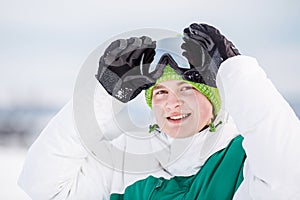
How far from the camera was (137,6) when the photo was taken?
268cm

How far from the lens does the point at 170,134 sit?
3.45 feet

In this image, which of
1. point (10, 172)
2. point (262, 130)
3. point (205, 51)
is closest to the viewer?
point (262, 130)

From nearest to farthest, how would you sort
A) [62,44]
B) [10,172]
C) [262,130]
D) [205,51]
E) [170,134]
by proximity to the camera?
1. [262,130]
2. [205,51]
3. [170,134]
4. [10,172]
5. [62,44]

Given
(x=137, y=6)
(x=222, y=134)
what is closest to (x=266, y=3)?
(x=137, y=6)

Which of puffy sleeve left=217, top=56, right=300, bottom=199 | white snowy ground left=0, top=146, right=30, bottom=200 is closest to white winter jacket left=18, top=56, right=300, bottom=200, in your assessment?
puffy sleeve left=217, top=56, right=300, bottom=199

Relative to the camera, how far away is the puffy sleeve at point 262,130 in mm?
812

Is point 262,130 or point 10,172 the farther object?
point 10,172

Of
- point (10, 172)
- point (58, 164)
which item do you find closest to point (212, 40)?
point (58, 164)

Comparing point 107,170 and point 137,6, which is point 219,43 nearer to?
point 107,170

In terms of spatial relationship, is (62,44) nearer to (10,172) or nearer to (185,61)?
(10,172)

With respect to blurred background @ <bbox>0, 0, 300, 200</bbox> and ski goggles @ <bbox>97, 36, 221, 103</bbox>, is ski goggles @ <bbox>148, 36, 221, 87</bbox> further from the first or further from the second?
blurred background @ <bbox>0, 0, 300, 200</bbox>

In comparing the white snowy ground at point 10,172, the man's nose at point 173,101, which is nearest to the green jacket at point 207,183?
the man's nose at point 173,101

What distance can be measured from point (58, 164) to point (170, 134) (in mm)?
231

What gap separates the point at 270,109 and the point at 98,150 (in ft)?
1.25
